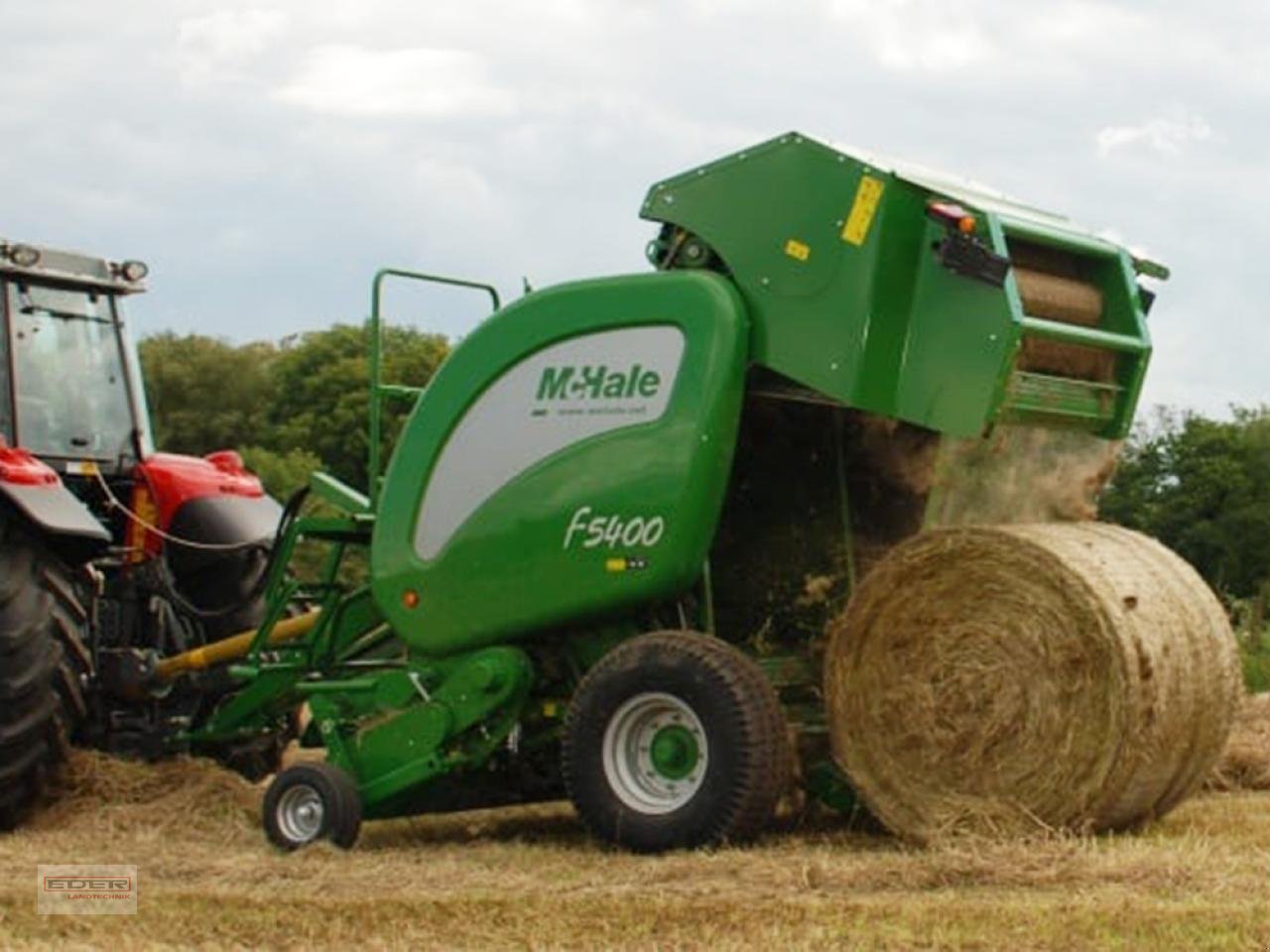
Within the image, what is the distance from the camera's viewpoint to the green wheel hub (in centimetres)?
716

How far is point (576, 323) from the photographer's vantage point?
300 inches

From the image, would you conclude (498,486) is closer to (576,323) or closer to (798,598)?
(576,323)

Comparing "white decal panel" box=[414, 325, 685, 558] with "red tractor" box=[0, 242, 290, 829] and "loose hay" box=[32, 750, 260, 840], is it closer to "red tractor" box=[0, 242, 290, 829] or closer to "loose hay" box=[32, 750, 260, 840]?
"loose hay" box=[32, 750, 260, 840]

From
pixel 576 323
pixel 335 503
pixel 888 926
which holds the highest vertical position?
pixel 576 323

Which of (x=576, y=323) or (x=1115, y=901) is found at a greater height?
(x=576, y=323)

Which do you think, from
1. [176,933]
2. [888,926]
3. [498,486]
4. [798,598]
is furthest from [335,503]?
[888,926]

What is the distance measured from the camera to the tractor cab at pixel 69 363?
30.0 feet

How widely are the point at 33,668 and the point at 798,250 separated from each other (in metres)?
3.03

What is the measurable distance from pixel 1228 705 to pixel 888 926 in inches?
87.9

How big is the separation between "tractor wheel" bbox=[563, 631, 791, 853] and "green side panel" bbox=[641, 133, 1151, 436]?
3.16 ft

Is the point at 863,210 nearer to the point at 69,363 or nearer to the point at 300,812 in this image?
the point at 300,812

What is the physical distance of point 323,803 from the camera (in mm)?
7543

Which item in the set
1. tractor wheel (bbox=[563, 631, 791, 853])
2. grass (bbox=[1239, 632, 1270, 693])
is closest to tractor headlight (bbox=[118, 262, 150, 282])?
tractor wheel (bbox=[563, 631, 791, 853])

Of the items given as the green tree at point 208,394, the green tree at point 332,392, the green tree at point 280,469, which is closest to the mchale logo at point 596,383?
the green tree at point 280,469
